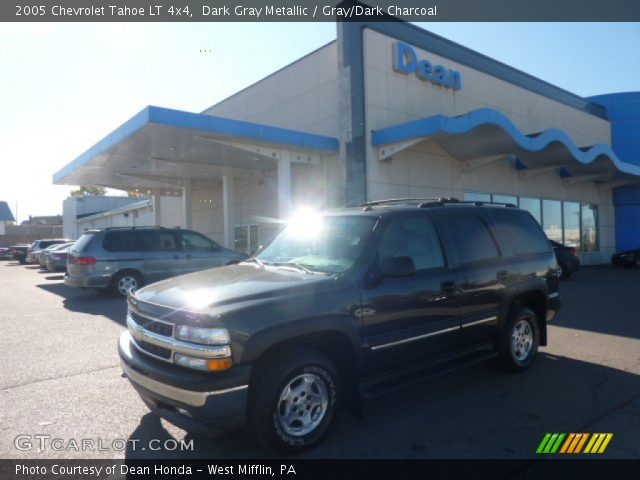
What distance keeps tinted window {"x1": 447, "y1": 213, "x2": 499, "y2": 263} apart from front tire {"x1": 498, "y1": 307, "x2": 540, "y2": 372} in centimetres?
85

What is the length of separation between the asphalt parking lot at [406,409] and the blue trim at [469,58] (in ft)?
40.7

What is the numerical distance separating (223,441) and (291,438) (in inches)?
25.7

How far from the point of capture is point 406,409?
14.2 ft

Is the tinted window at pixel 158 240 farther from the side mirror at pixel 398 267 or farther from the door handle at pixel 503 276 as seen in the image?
the side mirror at pixel 398 267

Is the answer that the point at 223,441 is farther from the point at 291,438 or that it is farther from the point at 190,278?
the point at 190,278

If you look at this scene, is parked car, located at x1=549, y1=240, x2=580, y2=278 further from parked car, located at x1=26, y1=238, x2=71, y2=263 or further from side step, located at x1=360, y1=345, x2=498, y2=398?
parked car, located at x1=26, y1=238, x2=71, y2=263

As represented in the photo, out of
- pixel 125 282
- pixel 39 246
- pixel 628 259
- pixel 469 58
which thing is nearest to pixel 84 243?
pixel 125 282

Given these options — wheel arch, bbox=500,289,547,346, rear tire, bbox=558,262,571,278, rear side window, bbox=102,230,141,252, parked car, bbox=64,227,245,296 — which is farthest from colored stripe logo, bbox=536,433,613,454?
rear tire, bbox=558,262,571,278

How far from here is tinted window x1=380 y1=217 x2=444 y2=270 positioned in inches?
169

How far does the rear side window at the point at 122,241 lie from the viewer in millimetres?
11328

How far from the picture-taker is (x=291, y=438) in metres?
3.41

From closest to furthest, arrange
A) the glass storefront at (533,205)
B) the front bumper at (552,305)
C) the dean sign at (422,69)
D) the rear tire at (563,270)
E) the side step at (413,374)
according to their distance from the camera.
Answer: the side step at (413,374)
the front bumper at (552,305)
the rear tire at (563,270)
the dean sign at (422,69)
the glass storefront at (533,205)

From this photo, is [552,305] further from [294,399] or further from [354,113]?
[354,113]

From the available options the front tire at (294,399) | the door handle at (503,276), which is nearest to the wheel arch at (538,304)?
the door handle at (503,276)
